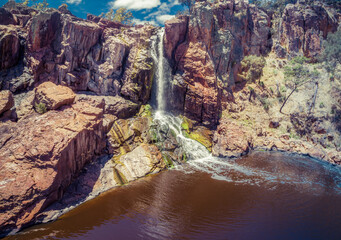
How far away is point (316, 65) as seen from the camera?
33.8 metres

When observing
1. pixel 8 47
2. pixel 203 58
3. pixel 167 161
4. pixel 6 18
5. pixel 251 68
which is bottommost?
pixel 167 161

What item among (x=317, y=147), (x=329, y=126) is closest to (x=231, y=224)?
(x=317, y=147)

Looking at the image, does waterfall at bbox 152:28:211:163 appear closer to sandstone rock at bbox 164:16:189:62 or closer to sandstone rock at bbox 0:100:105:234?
sandstone rock at bbox 164:16:189:62

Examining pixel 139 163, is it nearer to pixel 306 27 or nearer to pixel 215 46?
pixel 215 46

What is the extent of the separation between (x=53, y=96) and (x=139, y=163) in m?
8.06

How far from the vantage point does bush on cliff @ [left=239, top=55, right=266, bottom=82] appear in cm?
2994

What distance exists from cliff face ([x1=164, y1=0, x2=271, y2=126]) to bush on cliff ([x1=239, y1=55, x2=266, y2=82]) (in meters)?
1.37

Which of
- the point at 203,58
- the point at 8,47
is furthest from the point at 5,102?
the point at 203,58

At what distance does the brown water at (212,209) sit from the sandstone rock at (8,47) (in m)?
17.9

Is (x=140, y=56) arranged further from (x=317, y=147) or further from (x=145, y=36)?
(x=317, y=147)

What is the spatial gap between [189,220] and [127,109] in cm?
1383

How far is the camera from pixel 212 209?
1142 centimetres

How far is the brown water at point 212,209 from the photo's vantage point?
9.36 m

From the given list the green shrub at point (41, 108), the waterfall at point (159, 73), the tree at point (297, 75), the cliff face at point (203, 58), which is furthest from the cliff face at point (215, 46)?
the green shrub at point (41, 108)
